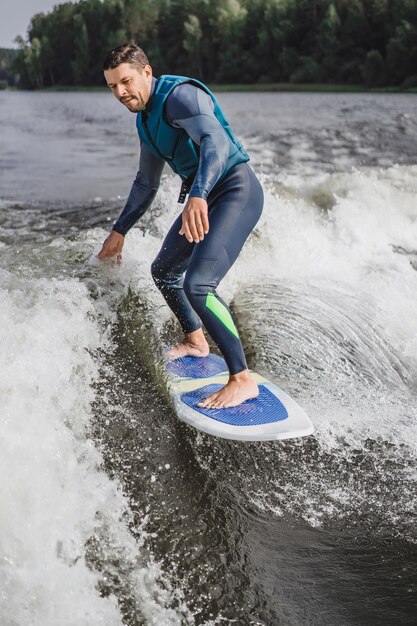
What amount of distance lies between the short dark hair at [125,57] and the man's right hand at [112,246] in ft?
4.24

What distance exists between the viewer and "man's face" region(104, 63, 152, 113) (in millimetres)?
3699

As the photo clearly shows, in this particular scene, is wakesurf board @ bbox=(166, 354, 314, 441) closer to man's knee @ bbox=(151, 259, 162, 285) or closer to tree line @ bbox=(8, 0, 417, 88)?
man's knee @ bbox=(151, 259, 162, 285)

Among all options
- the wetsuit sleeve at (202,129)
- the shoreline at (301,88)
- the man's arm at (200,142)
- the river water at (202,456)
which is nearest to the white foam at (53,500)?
the river water at (202,456)

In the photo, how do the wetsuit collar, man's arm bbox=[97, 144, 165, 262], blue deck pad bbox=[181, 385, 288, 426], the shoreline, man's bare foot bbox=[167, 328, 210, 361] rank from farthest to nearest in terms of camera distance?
the shoreline → man's bare foot bbox=[167, 328, 210, 361] → man's arm bbox=[97, 144, 165, 262] → the wetsuit collar → blue deck pad bbox=[181, 385, 288, 426]

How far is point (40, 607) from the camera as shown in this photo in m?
2.62

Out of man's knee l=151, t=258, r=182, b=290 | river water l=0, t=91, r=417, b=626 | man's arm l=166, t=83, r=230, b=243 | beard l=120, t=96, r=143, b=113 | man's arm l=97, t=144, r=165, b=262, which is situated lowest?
river water l=0, t=91, r=417, b=626

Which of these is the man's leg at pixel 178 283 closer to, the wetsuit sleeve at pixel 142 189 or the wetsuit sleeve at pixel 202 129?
the wetsuit sleeve at pixel 142 189

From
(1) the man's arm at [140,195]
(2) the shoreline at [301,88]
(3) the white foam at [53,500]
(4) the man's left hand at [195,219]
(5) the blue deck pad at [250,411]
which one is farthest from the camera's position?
(2) the shoreline at [301,88]

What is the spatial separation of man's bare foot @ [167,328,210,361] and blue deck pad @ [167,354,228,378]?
0.04 meters

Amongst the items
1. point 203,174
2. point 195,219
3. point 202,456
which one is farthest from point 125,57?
point 202,456

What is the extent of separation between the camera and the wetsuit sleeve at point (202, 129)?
3.57m

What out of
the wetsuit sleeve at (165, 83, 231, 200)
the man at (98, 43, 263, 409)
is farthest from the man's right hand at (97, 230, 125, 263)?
the wetsuit sleeve at (165, 83, 231, 200)

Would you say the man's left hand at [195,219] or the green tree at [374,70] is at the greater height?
the man's left hand at [195,219]

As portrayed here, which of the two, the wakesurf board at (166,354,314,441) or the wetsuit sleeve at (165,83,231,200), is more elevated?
the wetsuit sleeve at (165,83,231,200)
